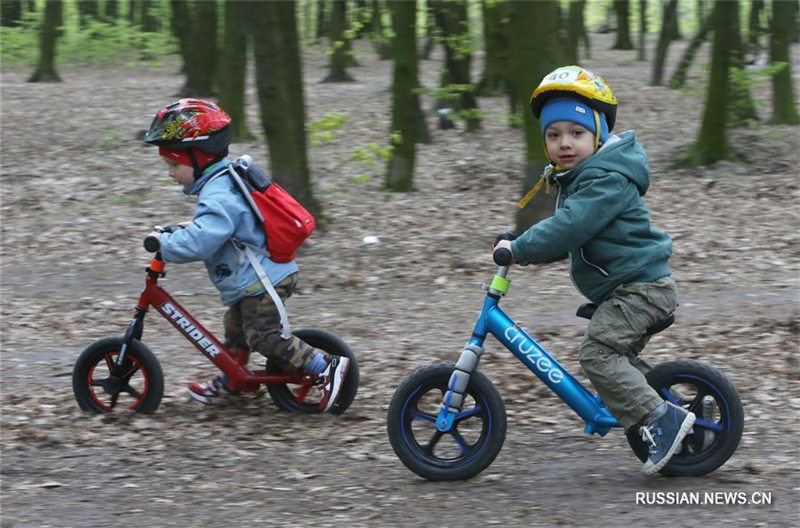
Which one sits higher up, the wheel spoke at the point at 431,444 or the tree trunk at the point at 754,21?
the tree trunk at the point at 754,21

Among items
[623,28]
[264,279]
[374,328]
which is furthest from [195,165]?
[623,28]

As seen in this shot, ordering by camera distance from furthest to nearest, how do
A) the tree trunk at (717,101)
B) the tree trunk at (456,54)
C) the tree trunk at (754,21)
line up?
the tree trunk at (754,21)
the tree trunk at (456,54)
the tree trunk at (717,101)

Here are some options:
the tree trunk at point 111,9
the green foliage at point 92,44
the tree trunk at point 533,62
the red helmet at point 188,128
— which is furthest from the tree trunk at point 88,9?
the red helmet at point 188,128

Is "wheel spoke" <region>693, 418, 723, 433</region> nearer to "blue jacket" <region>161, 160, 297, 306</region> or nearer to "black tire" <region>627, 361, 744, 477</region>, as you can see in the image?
"black tire" <region>627, 361, 744, 477</region>

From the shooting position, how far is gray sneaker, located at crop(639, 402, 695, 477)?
14.8ft

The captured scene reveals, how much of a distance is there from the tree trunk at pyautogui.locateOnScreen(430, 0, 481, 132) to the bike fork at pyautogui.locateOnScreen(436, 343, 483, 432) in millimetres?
10334

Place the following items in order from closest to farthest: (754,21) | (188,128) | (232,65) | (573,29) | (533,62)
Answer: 1. (188,128)
2. (533,62)
3. (232,65)
4. (573,29)
5. (754,21)

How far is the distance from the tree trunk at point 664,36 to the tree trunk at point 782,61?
542cm

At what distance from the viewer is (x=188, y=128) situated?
5727 millimetres

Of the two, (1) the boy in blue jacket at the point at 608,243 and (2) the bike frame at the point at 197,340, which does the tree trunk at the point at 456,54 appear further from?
(1) the boy in blue jacket at the point at 608,243

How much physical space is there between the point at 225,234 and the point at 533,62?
18.1ft

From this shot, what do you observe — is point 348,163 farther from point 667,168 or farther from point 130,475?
point 130,475

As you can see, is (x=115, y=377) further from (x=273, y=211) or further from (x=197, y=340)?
(x=273, y=211)

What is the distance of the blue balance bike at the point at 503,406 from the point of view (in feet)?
15.0
